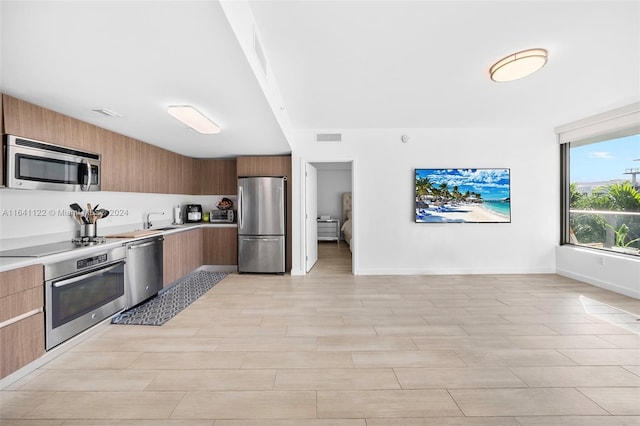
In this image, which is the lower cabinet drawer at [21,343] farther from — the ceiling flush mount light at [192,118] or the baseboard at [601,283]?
the baseboard at [601,283]

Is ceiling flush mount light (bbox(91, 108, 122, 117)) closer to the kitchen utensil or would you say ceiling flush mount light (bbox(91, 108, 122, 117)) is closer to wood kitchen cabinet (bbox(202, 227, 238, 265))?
the kitchen utensil

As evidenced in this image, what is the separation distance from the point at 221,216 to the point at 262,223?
1.09 meters

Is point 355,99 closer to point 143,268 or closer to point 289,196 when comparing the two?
point 289,196

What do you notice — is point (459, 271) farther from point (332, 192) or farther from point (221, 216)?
point (332, 192)

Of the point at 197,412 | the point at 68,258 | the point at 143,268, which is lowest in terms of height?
the point at 197,412

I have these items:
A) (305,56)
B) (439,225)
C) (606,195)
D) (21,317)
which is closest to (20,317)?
(21,317)

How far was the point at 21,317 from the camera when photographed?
211cm

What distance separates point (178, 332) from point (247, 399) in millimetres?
1350

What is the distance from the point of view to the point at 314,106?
397 cm

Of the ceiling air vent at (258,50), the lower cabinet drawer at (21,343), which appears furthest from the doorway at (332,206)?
the lower cabinet drawer at (21,343)

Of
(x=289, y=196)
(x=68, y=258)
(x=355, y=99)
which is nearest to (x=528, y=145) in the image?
(x=355, y=99)

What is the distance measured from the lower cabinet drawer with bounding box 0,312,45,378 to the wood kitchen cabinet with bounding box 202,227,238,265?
320 cm

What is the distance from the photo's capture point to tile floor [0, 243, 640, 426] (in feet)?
5.86

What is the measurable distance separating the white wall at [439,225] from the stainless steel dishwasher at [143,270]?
2148 millimetres
